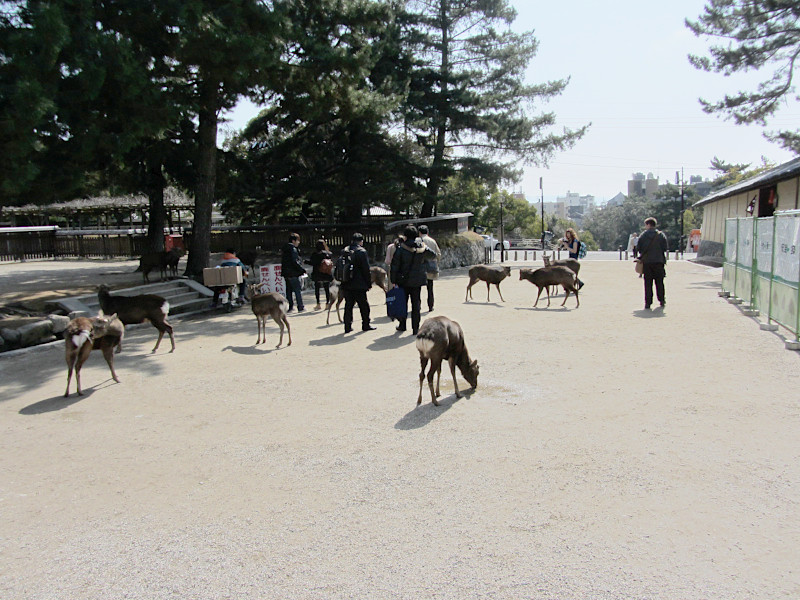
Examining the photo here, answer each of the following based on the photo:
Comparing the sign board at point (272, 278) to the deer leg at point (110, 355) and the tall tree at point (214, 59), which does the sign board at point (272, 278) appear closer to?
the tall tree at point (214, 59)

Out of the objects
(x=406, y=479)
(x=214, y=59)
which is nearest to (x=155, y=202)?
(x=214, y=59)

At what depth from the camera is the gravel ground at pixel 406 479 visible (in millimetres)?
3502

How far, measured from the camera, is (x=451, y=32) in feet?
97.0

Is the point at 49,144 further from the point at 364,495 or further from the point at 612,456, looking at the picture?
the point at 612,456

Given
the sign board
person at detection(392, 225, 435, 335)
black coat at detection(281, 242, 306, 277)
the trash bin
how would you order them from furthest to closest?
1. the trash bin
2. the sign board
3. black coat at detection(281, 242, 306, 277)
4. person at detection(392, 225, 435, 335)

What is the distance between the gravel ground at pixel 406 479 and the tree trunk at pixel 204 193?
9025 millimetres

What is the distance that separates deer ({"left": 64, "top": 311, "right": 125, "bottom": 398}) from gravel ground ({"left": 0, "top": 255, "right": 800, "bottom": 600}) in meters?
0.46

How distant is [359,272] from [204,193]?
8835 millimetres

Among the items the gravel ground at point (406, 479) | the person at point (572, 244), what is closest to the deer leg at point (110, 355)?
the gravel ground at point (406, 479)

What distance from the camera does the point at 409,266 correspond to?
407 inches

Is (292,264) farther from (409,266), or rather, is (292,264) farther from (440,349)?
(440,349)

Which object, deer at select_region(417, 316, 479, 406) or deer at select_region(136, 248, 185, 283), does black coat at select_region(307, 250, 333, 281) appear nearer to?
deer at select_region(136, 248, 185, 283)

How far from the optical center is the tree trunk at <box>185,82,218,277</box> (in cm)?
1748

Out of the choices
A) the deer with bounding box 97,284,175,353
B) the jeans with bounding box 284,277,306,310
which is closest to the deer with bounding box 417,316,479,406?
the deer with bounding box 97,284,175,353
